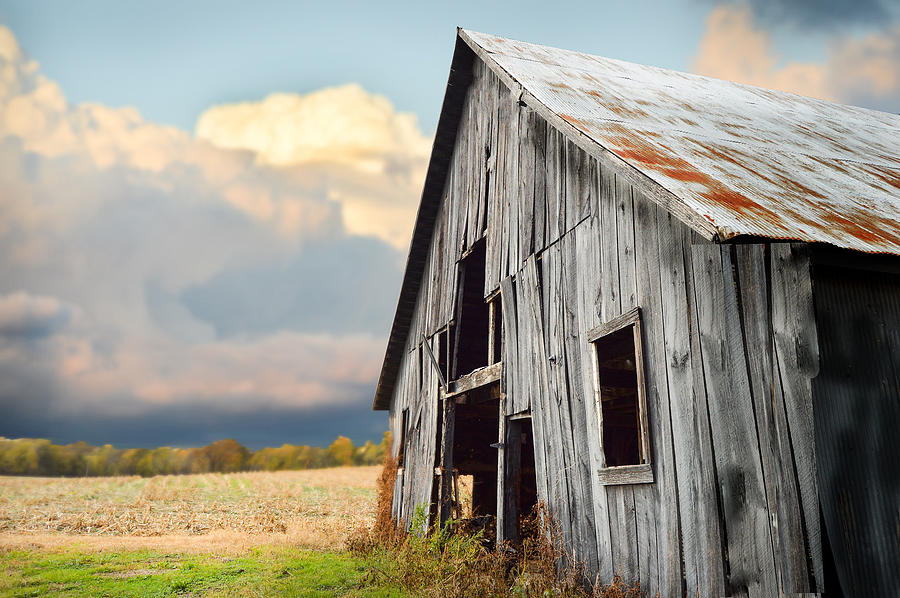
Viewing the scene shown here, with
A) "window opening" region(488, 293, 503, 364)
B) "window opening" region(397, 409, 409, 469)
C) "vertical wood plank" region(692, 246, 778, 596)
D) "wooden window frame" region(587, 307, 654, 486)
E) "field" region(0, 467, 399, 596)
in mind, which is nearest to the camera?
"vertical wood plank" region(692, 246, 778, 596)

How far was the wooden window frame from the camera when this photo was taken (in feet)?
18.1

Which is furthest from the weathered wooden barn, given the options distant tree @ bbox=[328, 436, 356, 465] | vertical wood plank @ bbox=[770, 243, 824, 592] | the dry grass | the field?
distant tree @ bbox=[328, 436, 356, 465]

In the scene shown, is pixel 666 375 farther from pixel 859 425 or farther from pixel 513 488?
pixel 513 488

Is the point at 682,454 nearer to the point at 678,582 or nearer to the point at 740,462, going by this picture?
the point at 740,462

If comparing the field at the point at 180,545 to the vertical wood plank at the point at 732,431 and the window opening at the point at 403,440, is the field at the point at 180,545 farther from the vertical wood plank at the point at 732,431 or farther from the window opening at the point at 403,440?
the vertical wood plank at the point at 732,431

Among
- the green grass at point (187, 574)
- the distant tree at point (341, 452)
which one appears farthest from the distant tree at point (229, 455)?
the green grass at point (187, 574)

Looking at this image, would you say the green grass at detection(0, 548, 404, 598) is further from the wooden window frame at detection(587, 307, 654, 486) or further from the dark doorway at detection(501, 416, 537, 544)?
the wooden window frame at detection(587, 307, 654, 486)

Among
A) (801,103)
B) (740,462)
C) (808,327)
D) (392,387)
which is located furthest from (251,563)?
(801,103)

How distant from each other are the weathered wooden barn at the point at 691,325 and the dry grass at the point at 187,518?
881 centimetres

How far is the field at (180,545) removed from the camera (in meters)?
10.6

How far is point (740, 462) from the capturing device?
453 centimetres

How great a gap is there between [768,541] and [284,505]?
25.8 m

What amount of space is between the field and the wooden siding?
3.91m

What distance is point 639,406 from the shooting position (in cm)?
573
